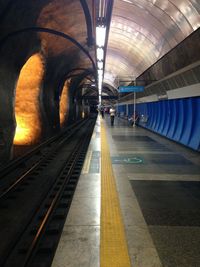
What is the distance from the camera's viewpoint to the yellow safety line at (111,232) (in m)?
3.52

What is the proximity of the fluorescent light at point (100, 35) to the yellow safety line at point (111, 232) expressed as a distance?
5.65 meters

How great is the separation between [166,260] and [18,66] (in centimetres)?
951

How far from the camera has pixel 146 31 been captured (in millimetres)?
16641

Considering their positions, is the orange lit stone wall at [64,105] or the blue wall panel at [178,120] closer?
the blue wall panel at [178,120]

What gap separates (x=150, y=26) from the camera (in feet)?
51.0

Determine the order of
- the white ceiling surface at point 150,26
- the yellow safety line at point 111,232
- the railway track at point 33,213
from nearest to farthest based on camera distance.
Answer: the yellow safety line at point 111,232, the railway track at point 33,213, the white ceiling surface at point 150,26

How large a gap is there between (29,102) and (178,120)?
27.3 ft

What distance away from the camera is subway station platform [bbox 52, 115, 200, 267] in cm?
360

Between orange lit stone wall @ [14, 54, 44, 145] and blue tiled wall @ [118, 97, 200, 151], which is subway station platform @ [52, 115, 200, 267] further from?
orange lit stone wall @ [14, 54, 44, 145]

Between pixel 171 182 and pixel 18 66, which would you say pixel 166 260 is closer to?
pixel 171 182

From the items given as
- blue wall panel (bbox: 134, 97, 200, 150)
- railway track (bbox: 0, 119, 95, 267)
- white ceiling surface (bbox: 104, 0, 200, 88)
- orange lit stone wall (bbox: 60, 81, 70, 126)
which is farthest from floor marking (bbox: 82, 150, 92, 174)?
orange lit stone wall (bbox: 60, 81, 70, 126)

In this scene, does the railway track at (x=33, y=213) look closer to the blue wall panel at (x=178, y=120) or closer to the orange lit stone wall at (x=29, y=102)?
the blue wall panel at (x=178, y=120)

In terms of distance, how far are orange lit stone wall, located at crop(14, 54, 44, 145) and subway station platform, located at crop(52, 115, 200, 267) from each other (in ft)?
26.7

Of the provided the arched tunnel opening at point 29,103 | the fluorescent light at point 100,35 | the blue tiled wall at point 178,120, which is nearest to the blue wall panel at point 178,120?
the blue tiled wall at point 178,120
